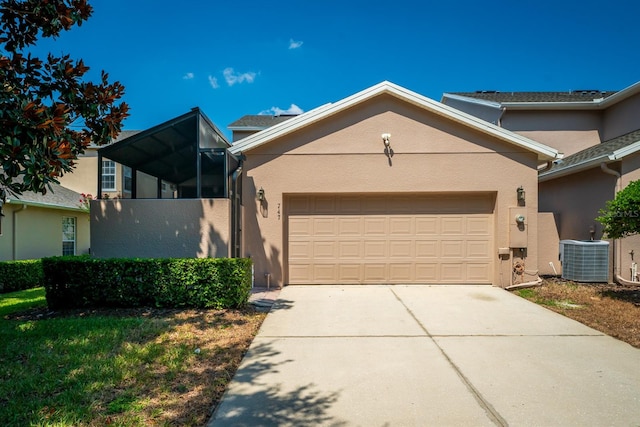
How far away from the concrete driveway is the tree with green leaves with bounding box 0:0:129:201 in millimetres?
3631

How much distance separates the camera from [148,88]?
43.7ft

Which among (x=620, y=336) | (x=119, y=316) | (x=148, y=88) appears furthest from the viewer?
(x=148, y=88)

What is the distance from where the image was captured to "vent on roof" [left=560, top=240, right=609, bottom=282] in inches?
344

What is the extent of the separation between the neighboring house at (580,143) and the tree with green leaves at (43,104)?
10.7 metres

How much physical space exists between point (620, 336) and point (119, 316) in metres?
7.74

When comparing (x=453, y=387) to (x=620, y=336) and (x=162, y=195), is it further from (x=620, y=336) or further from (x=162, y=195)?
(x=162, y=195)

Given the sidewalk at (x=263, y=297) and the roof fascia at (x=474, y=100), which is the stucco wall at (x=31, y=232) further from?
the roof fascia at (x=474, y=100)

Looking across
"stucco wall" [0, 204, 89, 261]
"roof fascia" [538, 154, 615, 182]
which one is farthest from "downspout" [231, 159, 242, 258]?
"roof fascia" [538, 154, 615, 182]

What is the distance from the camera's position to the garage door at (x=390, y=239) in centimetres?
868

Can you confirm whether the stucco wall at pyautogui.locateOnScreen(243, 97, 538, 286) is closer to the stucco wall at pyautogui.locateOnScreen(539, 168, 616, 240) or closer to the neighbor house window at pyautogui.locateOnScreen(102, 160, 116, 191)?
the stucco wall at pyautogui.locateOnScreen(539, 168, 616, 240)

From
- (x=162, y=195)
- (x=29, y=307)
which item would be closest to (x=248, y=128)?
(x=162, y=195)

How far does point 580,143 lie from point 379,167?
31.7ft

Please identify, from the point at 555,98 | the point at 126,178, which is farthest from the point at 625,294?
the point at 126,178

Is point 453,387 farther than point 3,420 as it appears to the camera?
Yes
